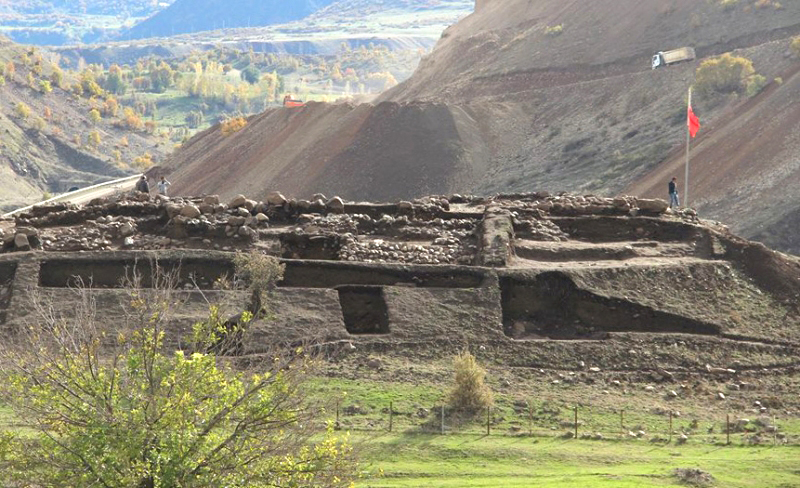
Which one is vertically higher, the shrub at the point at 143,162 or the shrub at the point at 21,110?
the shrub at the point at 21,110

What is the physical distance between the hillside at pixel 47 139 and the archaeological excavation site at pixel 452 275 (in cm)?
7626

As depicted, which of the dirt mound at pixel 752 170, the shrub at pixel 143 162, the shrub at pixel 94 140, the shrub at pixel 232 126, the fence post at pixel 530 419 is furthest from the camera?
the shrub at pixel 94 140

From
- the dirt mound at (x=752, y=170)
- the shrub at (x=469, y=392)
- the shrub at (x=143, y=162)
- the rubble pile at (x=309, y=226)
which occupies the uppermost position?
the shrub at (x=143, y=162)

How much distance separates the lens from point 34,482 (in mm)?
15727

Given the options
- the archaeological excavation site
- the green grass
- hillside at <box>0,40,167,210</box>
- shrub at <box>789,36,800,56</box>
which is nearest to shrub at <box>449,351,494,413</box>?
the green grass

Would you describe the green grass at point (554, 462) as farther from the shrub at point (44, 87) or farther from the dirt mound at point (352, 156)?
the shrub at point (44, 87)

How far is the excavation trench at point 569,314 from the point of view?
30250 millimetres

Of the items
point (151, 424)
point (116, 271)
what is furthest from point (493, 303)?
point (151, 424)

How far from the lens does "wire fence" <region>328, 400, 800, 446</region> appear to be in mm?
24516

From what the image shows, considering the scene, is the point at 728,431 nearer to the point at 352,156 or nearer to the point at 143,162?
the point at 352,156

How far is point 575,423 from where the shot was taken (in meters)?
24.6

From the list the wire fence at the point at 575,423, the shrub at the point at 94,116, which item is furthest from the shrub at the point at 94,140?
the wire fence at the point at 575,423

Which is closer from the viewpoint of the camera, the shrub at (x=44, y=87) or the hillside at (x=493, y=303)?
the hillside at (x=493, y=303)

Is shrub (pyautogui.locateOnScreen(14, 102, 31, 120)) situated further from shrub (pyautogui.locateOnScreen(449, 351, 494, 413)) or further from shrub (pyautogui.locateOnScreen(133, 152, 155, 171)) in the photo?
shrub (pyautogui.locateOnScreen(449, 351, 494, 413))
